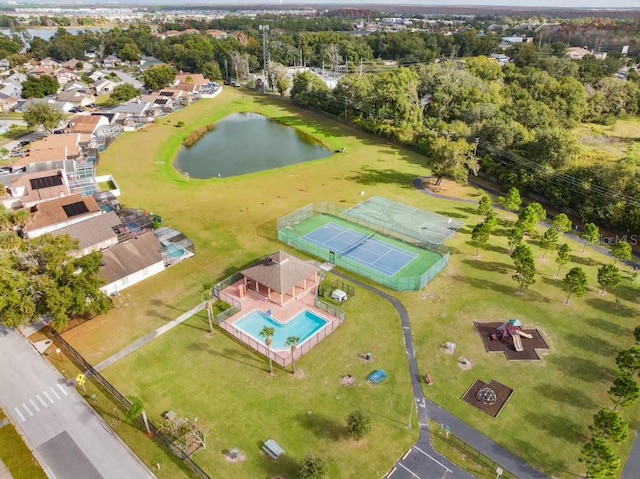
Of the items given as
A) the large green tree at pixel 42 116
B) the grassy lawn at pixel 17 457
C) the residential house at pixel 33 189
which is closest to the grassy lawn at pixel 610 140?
the grassy lawn at pixel 17 457

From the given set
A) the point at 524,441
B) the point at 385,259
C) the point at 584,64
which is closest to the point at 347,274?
the point at 385,259

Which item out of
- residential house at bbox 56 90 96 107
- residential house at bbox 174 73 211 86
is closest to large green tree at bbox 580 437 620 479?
residential house at bbox 56 90 96 107

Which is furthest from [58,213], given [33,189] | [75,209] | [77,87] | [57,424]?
[77,87]

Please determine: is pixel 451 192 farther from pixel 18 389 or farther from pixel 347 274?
pixel 18 389

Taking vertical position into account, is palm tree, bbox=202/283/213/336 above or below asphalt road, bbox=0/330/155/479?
above

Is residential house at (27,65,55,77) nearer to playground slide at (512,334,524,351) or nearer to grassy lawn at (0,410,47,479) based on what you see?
grassy lawn at (0,410,47,479)

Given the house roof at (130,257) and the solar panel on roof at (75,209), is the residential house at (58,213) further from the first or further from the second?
the house roof at (130,257)
